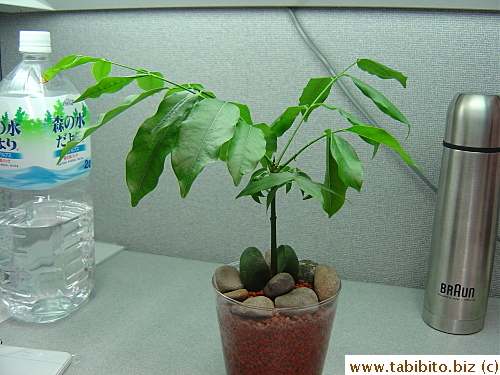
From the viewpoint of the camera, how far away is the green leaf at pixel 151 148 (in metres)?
0.41

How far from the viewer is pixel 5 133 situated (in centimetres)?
67

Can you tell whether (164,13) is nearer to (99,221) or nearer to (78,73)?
(78,73)

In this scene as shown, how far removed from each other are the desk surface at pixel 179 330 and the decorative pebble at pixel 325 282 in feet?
0.42

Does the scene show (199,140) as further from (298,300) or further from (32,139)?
(32,139)

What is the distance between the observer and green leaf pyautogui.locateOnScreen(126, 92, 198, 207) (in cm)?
41

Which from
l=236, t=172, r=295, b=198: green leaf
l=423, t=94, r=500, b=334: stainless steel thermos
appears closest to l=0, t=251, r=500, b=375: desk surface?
l=423, t=94, r=500, b=334: stainless steel thermos

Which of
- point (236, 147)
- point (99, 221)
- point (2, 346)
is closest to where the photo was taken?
point (236, 147)

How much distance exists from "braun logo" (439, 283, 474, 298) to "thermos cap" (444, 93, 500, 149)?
0.19m

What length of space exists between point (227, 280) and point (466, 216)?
0.33 metres

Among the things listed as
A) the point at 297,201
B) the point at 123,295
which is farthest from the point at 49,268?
the point at 297,201

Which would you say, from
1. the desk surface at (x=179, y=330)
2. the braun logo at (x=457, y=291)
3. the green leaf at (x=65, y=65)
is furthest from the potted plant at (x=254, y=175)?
the braun logo at (x=457, y=291)

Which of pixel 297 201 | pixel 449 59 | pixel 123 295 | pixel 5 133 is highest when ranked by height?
pixel 449 59

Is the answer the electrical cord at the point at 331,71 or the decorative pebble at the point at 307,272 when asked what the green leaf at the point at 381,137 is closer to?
the decorative pebble at the point at 307,272

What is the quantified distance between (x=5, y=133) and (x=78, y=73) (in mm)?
264
